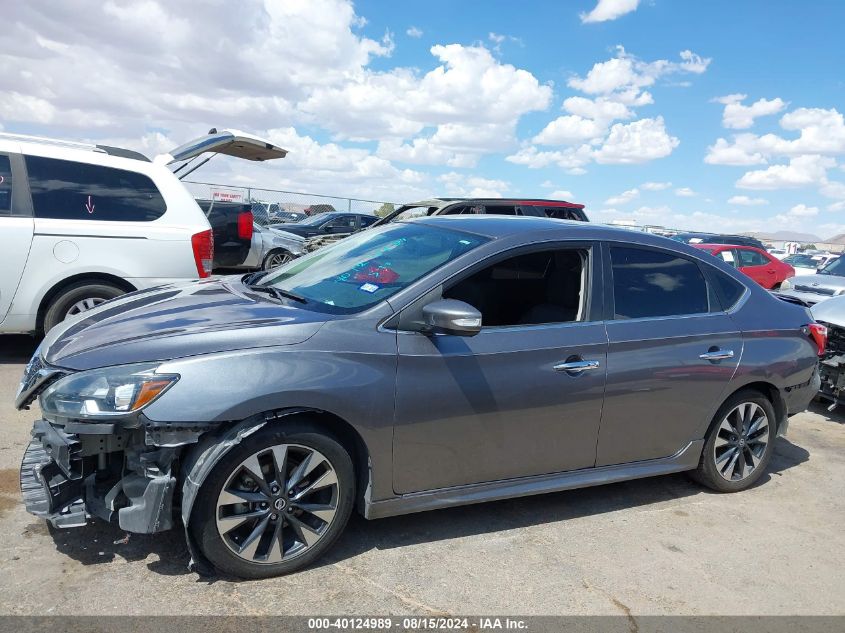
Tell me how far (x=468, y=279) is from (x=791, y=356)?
2.44 meters

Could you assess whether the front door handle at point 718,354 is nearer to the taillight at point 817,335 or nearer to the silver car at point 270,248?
the taillight at point 817,335

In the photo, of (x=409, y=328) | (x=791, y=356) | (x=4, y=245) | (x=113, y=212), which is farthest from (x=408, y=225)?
(x=4, y=245)

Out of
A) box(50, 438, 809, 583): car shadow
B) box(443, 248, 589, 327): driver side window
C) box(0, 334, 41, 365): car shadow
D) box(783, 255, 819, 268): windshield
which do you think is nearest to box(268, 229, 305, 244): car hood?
box(0, 334, 41, 365): car shadow

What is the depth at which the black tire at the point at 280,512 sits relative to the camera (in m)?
2.81

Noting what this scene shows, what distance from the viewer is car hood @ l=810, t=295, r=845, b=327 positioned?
20.7 feet

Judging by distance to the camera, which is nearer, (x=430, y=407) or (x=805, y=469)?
(x=430, y=407)

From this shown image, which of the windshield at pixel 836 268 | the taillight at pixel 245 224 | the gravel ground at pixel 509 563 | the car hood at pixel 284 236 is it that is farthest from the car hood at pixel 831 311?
the car hood at pixel 284 236

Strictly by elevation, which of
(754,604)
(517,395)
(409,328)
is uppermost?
(409,328)

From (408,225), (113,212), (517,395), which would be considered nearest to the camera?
(517,395)

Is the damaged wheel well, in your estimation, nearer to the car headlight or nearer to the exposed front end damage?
the car headlight

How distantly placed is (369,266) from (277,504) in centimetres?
139

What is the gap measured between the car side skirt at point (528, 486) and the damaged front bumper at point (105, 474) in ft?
3.02

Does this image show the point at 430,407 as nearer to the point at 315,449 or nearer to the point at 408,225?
the point at 315,449

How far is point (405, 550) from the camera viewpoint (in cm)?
337
